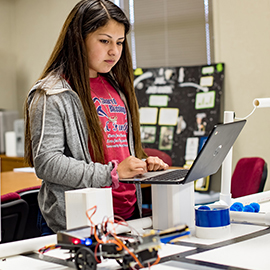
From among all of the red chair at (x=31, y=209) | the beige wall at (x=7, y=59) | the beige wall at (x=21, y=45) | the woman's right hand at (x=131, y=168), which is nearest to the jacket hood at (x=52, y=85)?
the woman's right hand at (x=131, y=168)

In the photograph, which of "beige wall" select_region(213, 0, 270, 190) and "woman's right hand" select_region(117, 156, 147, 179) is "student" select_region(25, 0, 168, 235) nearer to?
"woman's right hand" select_region(117, 156, 147, 179)

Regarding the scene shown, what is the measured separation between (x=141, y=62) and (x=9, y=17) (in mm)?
2017

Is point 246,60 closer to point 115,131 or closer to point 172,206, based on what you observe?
point 115,131

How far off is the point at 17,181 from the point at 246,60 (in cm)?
205

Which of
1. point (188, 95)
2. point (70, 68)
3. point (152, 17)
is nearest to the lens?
point (70, 68)

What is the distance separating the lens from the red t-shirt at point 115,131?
1.46m

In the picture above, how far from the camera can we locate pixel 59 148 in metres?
1.30

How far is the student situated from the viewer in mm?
1285

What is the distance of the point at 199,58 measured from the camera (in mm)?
Answer: 3955

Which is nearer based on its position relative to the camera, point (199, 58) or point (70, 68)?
point (70, 68)

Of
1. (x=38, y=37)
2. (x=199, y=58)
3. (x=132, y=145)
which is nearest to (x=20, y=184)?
(x=132, y=145)

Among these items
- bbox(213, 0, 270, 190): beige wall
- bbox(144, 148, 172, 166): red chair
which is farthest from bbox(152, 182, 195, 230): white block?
bbox(213, 0, 270, 190): beige wall

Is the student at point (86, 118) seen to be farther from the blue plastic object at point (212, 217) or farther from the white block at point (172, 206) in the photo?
the blue plastic object at point (212, 217)

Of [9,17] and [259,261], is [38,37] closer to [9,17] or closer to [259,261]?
[9,17]
